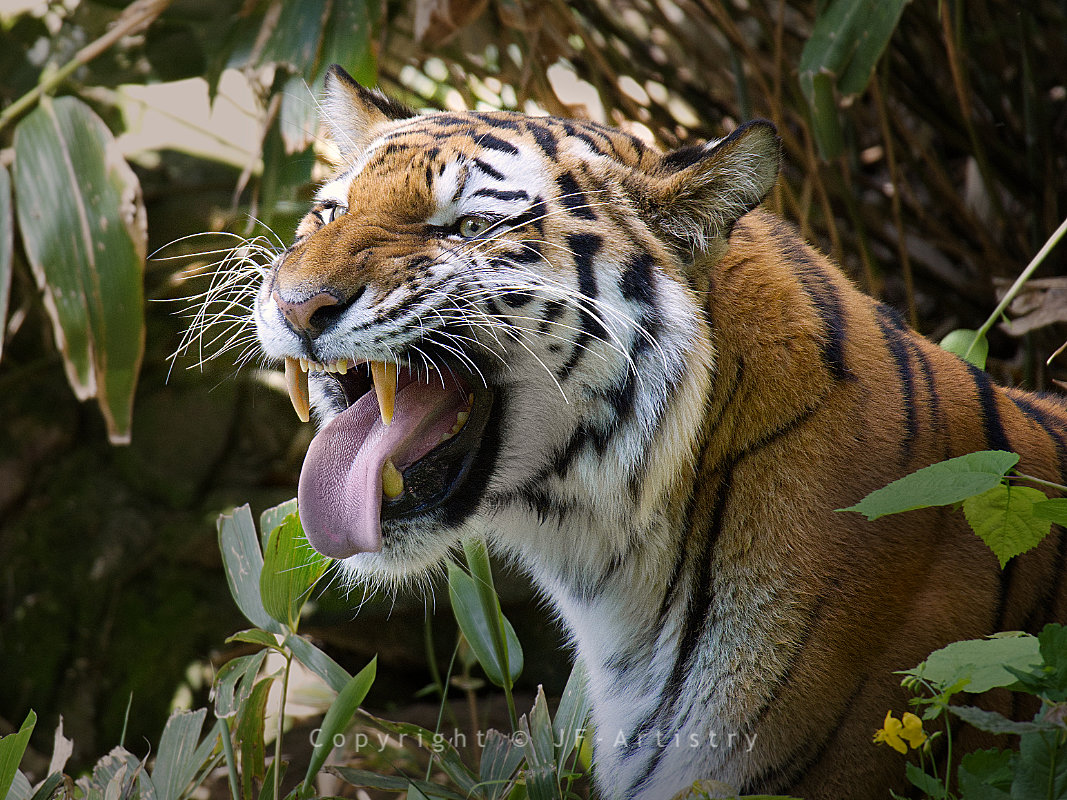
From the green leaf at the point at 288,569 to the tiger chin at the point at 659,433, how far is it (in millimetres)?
220

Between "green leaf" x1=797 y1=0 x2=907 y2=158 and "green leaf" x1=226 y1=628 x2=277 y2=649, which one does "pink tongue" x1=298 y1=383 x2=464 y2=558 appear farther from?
"green leaf" x1=797 y1=0 x2=907 y2=158

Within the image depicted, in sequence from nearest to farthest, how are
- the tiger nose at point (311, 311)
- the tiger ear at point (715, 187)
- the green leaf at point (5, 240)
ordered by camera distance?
the tiger nose at point (311, 311) < the tiger ear at point (715, 187) < the green leaf at point (5, 240)

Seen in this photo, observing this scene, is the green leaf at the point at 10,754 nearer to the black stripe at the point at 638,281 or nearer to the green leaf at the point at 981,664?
the black stripe at the point at 638,281

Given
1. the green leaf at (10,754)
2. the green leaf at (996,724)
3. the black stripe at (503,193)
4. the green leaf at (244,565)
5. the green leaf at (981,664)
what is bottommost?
the green leaf at (10,754)

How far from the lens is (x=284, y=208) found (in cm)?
204

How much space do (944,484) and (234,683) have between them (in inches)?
40.5

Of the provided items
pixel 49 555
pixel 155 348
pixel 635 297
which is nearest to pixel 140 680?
pixel 49 555

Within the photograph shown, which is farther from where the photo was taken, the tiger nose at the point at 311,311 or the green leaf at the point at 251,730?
the green leaf at the point at 251,730

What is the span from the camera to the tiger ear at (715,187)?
116cm

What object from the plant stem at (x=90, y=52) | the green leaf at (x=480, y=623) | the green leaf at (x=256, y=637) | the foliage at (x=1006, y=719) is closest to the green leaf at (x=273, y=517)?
the green leaf at (x=256, y=637)

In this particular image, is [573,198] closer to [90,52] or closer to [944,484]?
[944,484]

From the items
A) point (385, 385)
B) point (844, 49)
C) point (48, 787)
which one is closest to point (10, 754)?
point (48, 787)

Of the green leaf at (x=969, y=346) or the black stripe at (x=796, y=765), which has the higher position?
the green leaf at (x=969, y=346)

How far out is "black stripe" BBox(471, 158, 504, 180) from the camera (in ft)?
3.89
